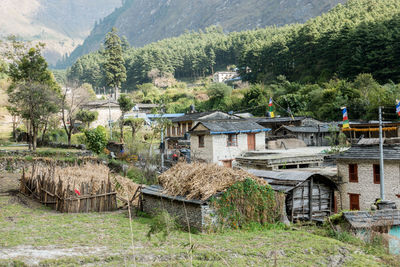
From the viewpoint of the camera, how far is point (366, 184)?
22.9 m

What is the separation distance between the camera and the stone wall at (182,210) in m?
15.1

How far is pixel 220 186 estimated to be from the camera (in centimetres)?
1560

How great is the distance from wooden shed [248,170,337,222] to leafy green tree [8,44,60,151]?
25999 mm

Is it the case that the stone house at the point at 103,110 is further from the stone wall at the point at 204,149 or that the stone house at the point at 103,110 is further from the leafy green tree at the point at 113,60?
the stone wall at the point at 204,149

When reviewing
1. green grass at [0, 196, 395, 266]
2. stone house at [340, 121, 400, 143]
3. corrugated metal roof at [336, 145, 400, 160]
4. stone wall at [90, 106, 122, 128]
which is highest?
stone wall at [90, 106, 122, 128]

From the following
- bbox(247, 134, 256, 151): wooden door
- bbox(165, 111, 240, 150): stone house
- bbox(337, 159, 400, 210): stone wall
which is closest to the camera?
bbox(337, 159, 400, 210): stone wall

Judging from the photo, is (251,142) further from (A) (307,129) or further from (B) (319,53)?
(B) (319,53)

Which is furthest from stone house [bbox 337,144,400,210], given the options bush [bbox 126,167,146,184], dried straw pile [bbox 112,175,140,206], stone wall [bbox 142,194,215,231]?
bush [bbox 126,167,146,184]

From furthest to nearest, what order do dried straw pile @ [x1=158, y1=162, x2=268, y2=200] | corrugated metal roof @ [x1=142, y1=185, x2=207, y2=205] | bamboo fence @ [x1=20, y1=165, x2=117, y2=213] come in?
bamboo fence @ [x1=20, y1=165, x2=117, y2=213], dried straw pile @ [x1=158, y1=162, x2=268, y2=200], corrugated metal roof @ [x1=142, y1=185, x2=207, y2=205]

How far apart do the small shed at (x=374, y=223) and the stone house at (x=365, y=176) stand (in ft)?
25.2

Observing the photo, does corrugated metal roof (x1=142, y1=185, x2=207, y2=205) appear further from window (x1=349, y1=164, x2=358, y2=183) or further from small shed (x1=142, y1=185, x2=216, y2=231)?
window (x1=349, y1=164, x2=358, y2=183)

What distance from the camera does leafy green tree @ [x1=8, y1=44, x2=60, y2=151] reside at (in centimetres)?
3644

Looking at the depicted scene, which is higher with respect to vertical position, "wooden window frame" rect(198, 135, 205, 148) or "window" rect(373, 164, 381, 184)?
"wooden window frame" rect(198, 135, 205, 148)

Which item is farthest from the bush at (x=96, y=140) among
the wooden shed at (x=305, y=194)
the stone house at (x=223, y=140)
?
the wooden shed at (x=305, y=194)
